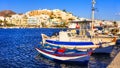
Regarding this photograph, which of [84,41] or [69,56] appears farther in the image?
[84,41]

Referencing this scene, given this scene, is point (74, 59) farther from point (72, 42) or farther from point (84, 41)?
point (72, 42)

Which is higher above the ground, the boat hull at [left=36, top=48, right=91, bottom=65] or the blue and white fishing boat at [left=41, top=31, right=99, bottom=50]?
the blue and white fishing boat at [left=41, top=31, right=99, bottom=50]

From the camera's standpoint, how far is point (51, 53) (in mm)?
37750

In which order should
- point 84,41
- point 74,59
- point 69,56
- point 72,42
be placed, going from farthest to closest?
point 72,42, point 84,41, point 69,56, point 74,59

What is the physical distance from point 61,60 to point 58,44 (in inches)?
438

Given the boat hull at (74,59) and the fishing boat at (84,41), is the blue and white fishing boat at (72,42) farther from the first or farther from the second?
the boat hull at (74,59)

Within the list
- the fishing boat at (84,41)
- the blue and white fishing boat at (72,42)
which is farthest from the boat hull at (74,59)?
the fishing boat at (84,41)

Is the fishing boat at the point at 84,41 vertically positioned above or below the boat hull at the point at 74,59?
above

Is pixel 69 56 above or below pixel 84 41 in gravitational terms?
below

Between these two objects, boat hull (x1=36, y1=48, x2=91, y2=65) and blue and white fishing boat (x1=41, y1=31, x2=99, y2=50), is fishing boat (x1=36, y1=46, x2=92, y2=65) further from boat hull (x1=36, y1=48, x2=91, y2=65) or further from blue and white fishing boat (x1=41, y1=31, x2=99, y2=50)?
blue and white fishing boat (x1=41, y1=31, x2=99, y2=50)

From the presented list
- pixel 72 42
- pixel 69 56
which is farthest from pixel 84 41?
pixel 69 56

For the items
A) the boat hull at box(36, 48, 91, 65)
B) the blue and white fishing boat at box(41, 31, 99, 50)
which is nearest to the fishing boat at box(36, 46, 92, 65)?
the boat hull at box(36, 48, 91, 65)

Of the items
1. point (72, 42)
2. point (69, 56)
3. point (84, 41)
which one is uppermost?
point (84, 41)

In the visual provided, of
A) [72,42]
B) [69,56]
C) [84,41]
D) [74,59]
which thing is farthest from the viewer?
[72,42]
